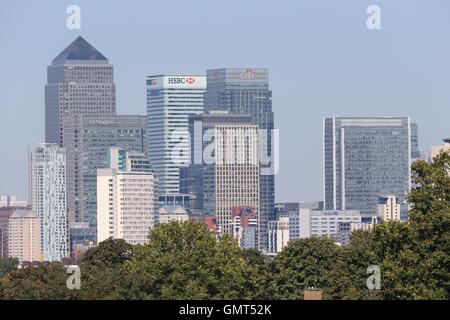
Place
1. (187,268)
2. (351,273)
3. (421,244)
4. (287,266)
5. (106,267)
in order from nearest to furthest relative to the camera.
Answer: (421,244) < (187,268) < (351,273) < (287,266) < (106,267)

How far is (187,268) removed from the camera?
2463 inches

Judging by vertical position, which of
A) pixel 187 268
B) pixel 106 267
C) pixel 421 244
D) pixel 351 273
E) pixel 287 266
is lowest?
pixel 106 267

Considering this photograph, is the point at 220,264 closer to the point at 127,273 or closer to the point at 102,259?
the point at 127,273

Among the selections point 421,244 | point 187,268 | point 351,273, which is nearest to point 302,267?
point 351,273

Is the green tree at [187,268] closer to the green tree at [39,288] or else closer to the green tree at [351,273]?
the green tree at [39,288]

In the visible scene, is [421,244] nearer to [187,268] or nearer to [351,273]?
[187,268]

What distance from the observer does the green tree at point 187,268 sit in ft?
193

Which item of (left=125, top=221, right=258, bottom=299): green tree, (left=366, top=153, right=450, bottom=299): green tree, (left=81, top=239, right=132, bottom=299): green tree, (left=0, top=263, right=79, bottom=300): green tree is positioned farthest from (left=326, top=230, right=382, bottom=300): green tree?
(left=366, top=153, right=450, bottom=299): green tree

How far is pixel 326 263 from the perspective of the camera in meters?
79.8

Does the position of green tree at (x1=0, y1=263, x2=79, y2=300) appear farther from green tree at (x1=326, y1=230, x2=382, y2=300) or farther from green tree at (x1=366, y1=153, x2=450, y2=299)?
green tree at (x1=326, y1=230, x2=382, y2=300)

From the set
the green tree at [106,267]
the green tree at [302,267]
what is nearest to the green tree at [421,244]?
the green tree at [106,267]

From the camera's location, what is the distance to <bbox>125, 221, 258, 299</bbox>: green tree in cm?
5881

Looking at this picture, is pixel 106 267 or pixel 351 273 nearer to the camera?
pixel 351 273
